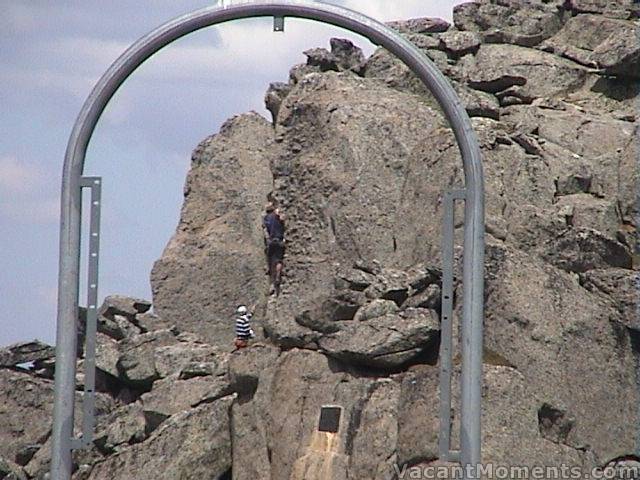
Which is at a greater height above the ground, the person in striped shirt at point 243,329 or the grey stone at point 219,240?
the grey stone at point 219,240

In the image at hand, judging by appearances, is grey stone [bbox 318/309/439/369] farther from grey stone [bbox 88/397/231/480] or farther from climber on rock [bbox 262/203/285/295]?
climber on rock [bbox 262/203/285/295]

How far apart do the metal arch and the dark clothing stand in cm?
1852

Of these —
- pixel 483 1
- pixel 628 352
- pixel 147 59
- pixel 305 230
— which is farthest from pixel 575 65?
pixel 147 59

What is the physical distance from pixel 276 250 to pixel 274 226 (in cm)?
48

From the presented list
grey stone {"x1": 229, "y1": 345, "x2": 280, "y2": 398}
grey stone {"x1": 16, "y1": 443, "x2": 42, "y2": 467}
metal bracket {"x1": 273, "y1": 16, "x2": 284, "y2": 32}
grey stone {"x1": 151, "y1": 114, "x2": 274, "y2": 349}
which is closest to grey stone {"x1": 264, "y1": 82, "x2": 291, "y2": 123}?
grey stone {"x1": 151, "y1": 114, "x2": 274, "y2": 349}

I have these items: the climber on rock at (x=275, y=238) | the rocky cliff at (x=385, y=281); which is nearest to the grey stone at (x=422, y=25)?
the rocky cliff at (x=385, y=281)

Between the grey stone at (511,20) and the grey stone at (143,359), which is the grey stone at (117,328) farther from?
the grey stone at (511,20)

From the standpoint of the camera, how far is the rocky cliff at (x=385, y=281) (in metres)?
22.9

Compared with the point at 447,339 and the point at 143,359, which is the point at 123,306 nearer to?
the point at 143,359

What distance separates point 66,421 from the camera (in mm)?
11367

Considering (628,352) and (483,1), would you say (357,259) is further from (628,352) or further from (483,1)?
(483,1)

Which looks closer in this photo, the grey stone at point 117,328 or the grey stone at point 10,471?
the grey stone at point 10,471

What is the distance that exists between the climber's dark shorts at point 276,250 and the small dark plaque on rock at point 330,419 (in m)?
6.44

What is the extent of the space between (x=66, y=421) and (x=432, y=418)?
36.3 ft
